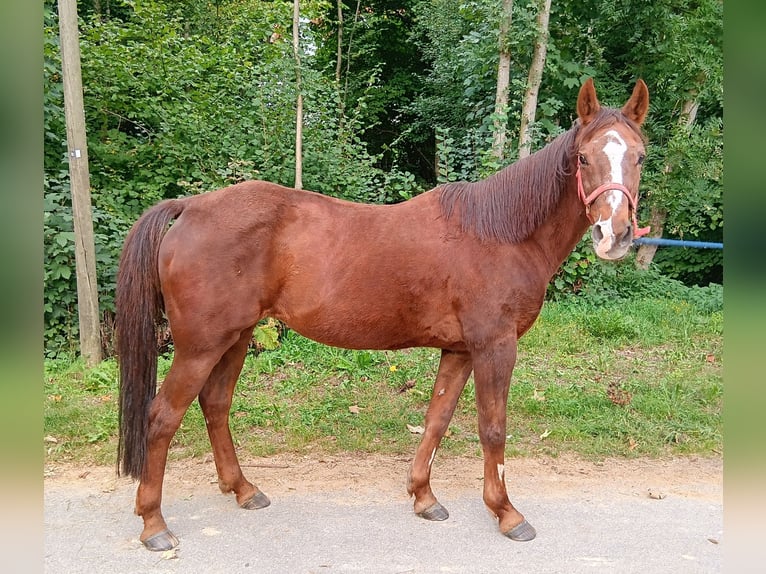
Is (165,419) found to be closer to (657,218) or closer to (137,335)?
(137,335)

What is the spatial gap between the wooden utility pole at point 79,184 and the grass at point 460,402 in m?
0.38

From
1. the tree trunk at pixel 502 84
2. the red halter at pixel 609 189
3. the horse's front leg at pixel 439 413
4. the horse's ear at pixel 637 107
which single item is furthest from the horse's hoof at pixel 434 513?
the tree trunk at pixel 502 84

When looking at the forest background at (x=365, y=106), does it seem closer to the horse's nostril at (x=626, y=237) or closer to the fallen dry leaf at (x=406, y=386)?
the fallen dry leaf at (x=406, y=386)

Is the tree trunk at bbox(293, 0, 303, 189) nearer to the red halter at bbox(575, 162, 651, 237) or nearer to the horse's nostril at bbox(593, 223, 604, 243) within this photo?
the red halter at bbox(575, 162, 651, 237)

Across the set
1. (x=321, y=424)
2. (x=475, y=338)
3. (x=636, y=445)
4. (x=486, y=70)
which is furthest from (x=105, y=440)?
(x=486, y=70)

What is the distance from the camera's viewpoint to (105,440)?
394 centimetres

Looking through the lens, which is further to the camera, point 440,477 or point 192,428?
point 192,428

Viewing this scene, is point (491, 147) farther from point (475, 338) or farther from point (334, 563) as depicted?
point (334, 563)

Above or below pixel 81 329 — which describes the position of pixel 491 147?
above

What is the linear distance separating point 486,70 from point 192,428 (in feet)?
21.5

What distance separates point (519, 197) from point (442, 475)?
202 centimetres

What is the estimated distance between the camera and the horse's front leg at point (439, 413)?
3.19m

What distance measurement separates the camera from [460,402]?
15.2ft

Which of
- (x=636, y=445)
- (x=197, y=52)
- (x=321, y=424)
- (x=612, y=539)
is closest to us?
(x=612, y=539)
